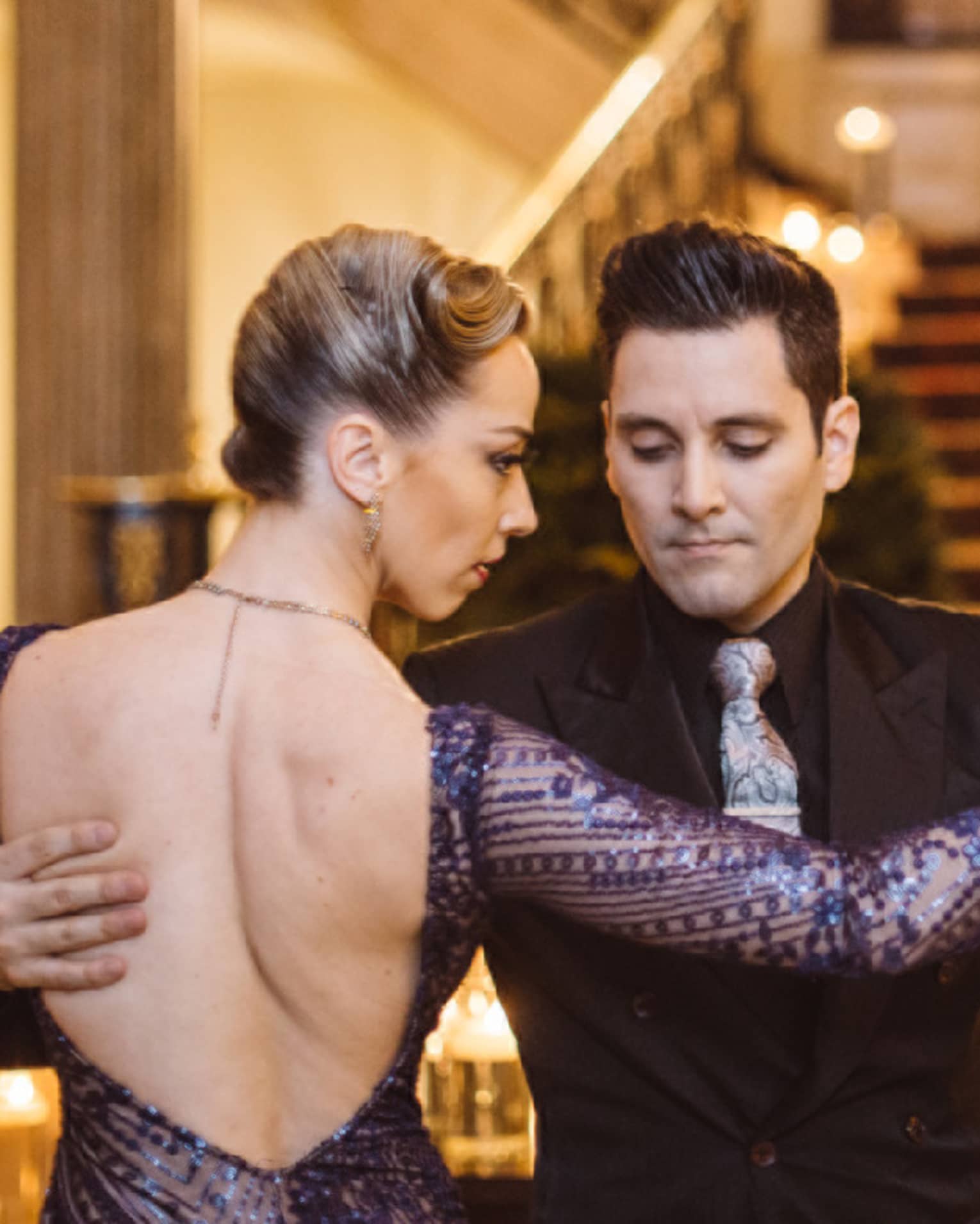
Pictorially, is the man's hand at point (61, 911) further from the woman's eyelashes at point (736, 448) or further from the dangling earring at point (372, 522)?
the woman's eyelashes at point (736, 448)

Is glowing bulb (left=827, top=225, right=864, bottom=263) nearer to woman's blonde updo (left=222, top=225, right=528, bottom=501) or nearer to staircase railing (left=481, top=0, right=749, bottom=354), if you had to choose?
staircase railing (left=481, top=0, right=749, bottom=354)

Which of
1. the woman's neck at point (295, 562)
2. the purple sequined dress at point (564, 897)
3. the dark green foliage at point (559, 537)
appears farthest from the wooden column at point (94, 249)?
the purple sequined dress at point (564, 897)

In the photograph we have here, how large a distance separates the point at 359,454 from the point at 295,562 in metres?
0.12

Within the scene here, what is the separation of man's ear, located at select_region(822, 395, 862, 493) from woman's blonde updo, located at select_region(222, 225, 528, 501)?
0.58 m

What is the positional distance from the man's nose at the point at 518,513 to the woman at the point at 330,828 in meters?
0.06

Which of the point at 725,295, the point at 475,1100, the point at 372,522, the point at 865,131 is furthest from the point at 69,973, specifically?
the point at 865,131

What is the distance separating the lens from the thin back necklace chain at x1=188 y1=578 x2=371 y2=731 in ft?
5.32

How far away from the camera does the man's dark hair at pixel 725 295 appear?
204 centimetres

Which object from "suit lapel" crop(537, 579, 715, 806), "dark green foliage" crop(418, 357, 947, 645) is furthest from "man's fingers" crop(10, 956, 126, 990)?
"dark green foliage" crop(418, 357, 947, 645)

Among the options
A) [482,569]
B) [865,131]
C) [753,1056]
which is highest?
[865,131]

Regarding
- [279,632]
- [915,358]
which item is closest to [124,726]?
[279,632]

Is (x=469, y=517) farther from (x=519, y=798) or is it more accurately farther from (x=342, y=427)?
(x=519, y=798)

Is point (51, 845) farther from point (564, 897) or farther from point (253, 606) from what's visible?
point (564, 897)

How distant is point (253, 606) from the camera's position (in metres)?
1.66
